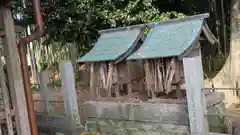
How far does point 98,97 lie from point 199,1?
26.2 ft

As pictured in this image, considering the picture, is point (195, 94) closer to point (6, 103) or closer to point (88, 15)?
point (6, 103)

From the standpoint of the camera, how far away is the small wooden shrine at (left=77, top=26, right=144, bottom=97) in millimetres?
5926

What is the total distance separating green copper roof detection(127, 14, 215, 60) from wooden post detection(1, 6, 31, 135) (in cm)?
209

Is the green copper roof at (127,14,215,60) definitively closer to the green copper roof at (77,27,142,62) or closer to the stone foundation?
the green copper roof at (77,27,142,62)

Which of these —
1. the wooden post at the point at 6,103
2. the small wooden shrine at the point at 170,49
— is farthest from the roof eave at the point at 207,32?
the wooden post at the point at 6,103

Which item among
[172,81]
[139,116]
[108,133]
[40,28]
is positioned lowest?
[108,133]

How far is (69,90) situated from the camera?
6.17 metres

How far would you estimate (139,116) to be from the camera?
5.58 metres

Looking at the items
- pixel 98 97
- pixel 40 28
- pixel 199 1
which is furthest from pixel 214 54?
pixel 40 28

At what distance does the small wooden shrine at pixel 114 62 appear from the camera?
5.93 meters

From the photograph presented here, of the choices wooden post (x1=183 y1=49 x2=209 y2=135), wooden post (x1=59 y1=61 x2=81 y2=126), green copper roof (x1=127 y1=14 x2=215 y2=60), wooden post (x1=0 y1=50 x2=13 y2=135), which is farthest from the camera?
wooden post (x1=59 y1=61 x2=81 y2=126)

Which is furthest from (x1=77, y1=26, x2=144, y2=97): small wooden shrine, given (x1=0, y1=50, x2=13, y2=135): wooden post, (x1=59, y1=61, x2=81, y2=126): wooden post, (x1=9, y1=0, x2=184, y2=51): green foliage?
(x1=9, y1=0, x2=184, y2=51): green foliage

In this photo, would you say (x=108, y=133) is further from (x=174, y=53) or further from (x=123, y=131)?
(x=174, y=53)

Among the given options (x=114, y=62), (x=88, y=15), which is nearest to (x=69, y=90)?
(x=114, y=62)
